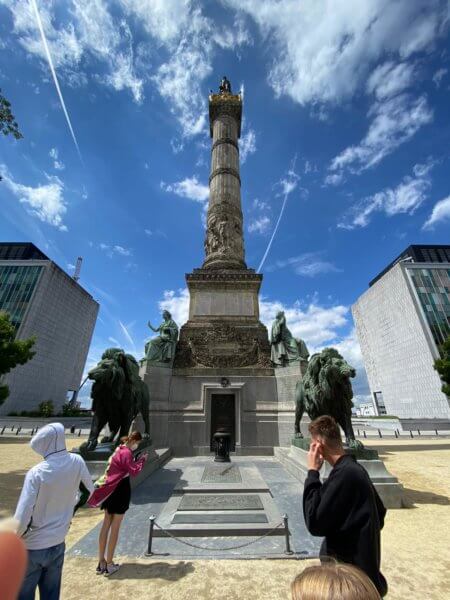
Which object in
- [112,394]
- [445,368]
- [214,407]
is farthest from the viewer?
[445,368]

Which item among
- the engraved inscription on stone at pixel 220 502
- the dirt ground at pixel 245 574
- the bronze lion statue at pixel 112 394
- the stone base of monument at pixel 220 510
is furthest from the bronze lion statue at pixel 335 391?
the bronze lion statue at pixel 112 394

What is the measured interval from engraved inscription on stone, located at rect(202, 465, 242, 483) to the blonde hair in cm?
746

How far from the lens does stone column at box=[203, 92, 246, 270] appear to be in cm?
1981

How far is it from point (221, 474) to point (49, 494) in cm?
692

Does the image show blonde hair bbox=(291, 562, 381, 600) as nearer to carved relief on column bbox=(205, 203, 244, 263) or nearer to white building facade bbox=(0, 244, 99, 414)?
carved relief on column bbox=(205, 203, 244, 263)

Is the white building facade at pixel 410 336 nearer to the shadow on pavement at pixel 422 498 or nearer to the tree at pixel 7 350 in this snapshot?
the shadow on pavement at pixel 422 498

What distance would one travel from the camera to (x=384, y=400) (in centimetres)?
5131

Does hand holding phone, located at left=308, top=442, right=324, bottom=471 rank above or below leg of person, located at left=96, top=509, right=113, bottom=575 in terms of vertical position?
above

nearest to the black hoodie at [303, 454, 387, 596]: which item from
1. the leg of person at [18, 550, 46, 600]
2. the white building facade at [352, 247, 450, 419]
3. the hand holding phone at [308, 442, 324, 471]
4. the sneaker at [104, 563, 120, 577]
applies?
the hand holding phone at [308, 442, 324, 471]

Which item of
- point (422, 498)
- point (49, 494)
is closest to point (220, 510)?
point (49, 494)

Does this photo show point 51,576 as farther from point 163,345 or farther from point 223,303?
point 223,303

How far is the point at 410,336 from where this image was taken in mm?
44656

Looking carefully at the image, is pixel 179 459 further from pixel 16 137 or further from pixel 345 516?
pixel 16 137

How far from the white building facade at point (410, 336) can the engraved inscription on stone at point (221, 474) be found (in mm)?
41366
